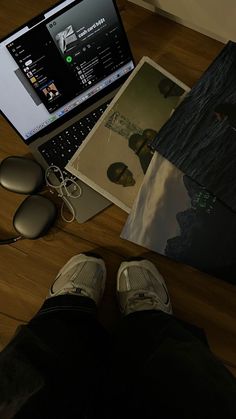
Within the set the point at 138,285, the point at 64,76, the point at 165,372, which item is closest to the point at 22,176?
the point at 64,76

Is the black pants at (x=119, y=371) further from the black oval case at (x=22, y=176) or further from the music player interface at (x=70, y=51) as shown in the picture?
the music player interface at (x=70, y=51)

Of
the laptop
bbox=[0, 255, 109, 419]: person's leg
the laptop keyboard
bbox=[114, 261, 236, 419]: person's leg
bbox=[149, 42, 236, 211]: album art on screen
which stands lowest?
bbox=[114, 261, 236, 419]: person's leg

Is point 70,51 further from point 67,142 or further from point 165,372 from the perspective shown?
point 165,372

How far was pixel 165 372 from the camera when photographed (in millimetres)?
722

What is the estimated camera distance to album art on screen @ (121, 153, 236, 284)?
846 mm

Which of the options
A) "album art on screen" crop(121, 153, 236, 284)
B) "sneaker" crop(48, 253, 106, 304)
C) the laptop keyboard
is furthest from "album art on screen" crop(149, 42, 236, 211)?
"sneaker" crop(48, 253, 106, 304)

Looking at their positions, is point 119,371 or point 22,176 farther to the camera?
point 22,176

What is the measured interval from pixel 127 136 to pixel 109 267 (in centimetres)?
26

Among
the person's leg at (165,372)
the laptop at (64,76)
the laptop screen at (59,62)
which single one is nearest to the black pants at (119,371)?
the person's leg at (165,372)

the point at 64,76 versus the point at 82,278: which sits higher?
the point at 64,76

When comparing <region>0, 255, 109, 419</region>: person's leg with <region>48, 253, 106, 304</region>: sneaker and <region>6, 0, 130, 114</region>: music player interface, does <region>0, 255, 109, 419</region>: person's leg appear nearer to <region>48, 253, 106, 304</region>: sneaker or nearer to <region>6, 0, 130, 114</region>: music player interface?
<region>48, 253, 106, 304</region>: sneaker

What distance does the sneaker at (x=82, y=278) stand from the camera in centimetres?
89

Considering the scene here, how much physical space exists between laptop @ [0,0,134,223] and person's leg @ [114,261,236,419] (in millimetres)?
240

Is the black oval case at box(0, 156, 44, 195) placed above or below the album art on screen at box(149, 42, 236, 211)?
above
